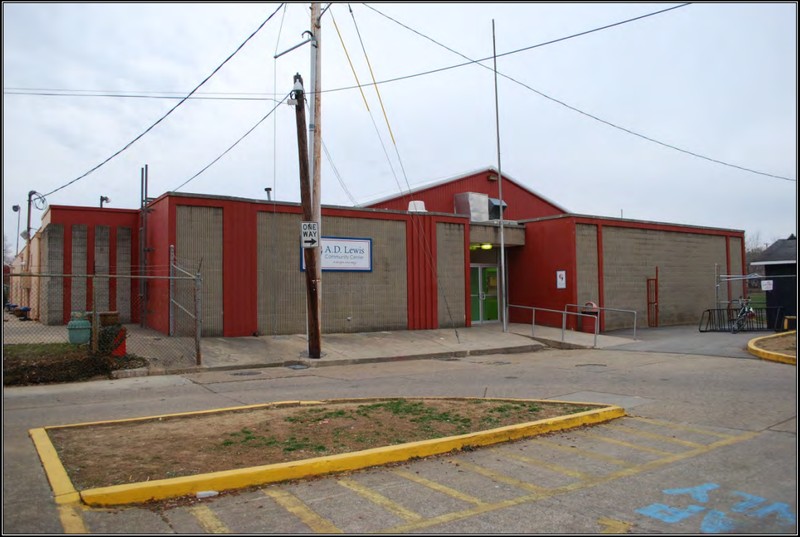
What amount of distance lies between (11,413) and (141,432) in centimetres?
278

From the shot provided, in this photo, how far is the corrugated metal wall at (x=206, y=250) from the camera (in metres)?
16.5

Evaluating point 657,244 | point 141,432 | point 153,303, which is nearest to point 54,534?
point 141,432

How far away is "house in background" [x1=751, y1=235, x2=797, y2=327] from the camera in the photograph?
2078 centimetres

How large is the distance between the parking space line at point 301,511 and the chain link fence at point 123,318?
775 centimetres

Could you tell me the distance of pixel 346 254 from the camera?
1927cm

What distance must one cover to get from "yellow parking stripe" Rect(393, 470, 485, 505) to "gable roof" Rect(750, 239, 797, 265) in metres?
21.1

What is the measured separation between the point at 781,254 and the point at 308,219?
18344 mm

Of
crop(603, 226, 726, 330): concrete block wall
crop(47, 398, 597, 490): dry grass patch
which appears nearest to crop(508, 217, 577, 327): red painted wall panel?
crop(603, 226, 726, 330): concrete block wall

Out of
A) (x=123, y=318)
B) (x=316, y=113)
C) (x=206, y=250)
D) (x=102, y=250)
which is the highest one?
(x=316, y=113)

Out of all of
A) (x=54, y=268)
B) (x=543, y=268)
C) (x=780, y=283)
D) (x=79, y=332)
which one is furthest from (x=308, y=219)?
(x=780, y=283)

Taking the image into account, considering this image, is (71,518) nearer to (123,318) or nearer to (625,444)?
(625,444)

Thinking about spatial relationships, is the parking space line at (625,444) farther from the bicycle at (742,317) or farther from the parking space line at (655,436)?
the bicycle at (742,317)

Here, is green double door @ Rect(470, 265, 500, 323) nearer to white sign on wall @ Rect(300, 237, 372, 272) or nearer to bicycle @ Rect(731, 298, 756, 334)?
white sign on wall @ Rect(300, 237, 372, 272)

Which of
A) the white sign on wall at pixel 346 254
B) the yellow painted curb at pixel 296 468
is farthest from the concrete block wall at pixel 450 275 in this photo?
the yellow painted curb at pixel 296 468
